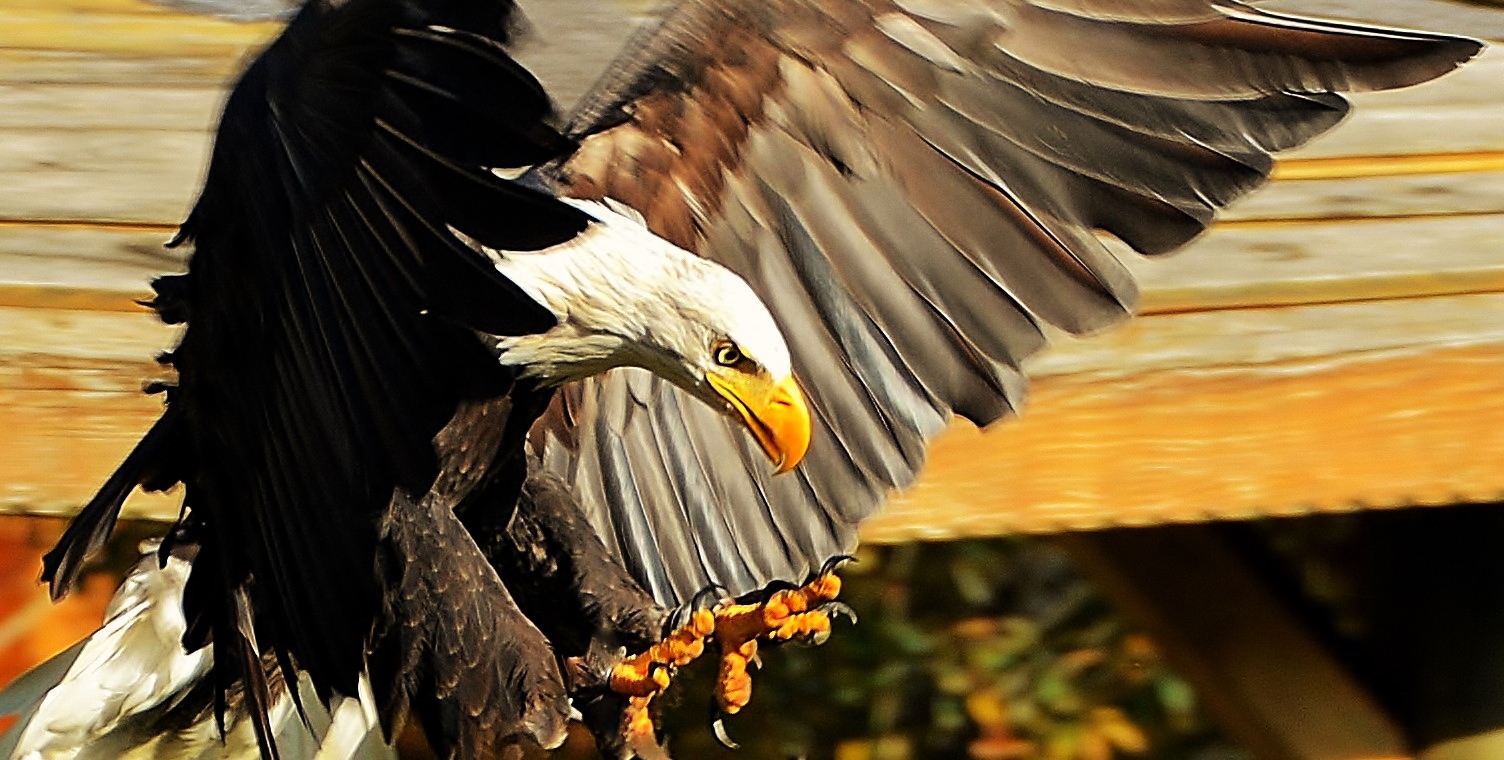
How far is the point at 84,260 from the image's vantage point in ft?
8.68

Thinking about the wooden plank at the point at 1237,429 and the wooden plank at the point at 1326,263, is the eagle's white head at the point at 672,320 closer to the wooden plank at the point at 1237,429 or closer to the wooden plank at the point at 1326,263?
the wooden plank at the point at 1237,429

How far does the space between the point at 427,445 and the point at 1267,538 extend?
2.29 meters

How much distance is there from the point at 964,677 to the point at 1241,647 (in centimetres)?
132

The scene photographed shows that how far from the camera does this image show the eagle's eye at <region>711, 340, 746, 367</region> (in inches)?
90.5

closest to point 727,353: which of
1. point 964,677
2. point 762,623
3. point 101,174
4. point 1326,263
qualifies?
point 762,623

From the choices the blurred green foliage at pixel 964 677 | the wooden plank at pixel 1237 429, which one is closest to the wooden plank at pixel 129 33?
the wooden plank at pixel 1237 429

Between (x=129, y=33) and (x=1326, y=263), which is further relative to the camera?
(x=129, y=33)

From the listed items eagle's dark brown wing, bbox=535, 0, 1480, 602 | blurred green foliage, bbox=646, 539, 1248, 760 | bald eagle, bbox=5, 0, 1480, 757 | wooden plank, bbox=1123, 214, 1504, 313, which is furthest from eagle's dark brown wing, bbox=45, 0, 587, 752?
blurred green foliage, bbox=646, 539, 1248, 760

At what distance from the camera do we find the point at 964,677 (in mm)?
4344

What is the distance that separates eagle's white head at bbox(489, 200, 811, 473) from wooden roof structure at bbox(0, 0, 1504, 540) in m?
0.33

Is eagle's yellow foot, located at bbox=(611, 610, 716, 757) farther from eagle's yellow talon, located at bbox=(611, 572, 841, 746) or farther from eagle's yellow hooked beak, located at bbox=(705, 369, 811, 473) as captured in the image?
eagle's yellow hooked beak, located at bbox=(705, 369, 811, 473)

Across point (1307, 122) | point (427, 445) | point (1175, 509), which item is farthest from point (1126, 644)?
point (427, 445)

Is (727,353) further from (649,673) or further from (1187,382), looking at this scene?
(1187,382)

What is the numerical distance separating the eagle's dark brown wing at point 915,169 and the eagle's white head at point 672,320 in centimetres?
25
